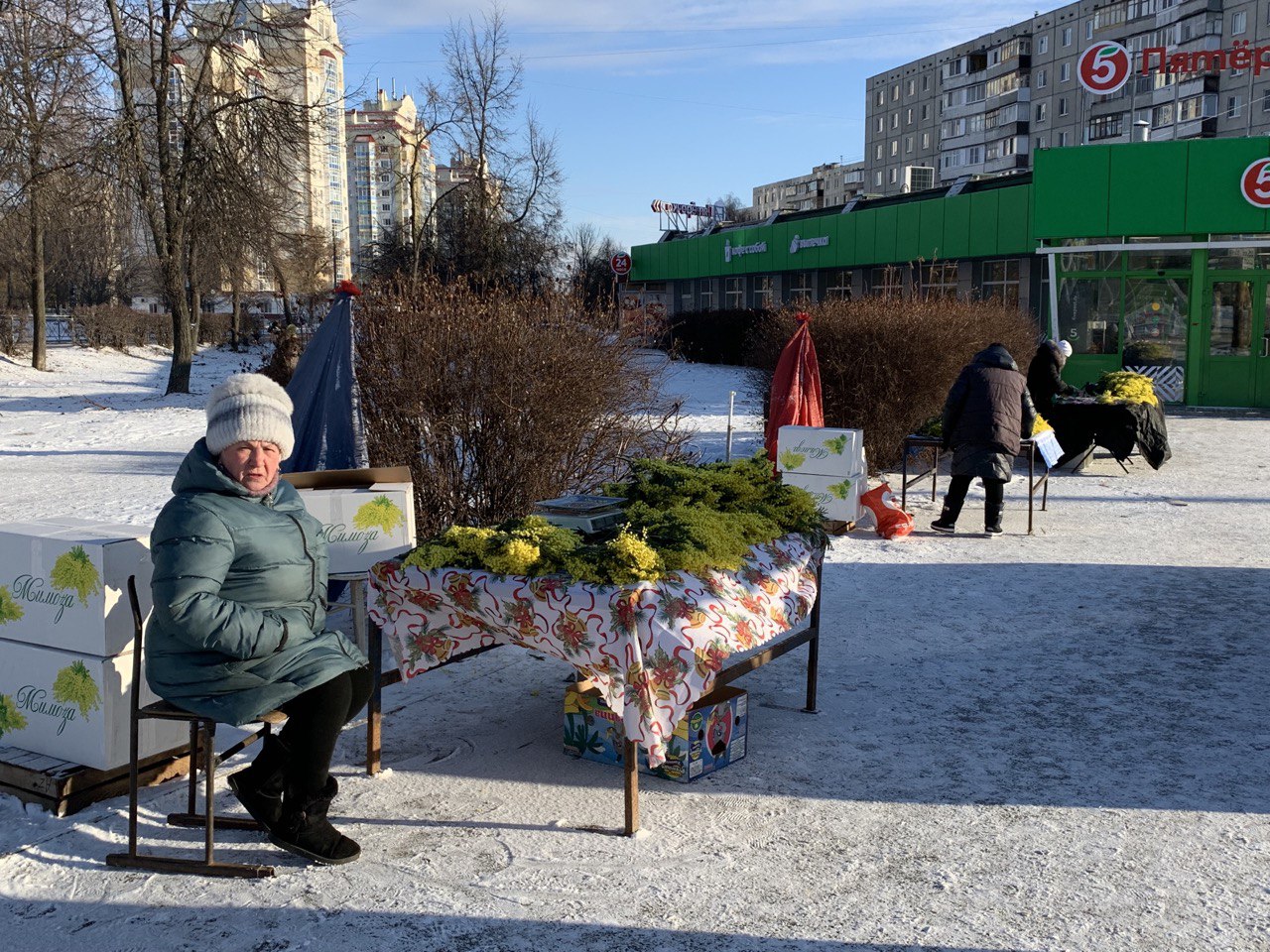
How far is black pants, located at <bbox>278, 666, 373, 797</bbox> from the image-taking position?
3.57 m

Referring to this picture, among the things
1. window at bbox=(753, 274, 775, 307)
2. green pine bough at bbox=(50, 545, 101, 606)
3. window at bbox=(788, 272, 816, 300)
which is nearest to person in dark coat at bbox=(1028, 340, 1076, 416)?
green pine bough at bbox=(50, 545, 101, 606)

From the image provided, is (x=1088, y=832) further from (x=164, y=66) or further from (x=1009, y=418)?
(x=164, y=66)

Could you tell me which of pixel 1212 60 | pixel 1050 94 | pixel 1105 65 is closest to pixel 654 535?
pixel 1105 65

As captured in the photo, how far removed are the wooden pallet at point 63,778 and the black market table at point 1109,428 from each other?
10983 mm

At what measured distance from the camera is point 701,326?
3653cm

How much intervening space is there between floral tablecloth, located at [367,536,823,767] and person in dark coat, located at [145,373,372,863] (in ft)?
1.50

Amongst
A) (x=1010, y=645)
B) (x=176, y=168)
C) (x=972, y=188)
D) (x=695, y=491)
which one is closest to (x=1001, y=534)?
(x=1010, y=645)

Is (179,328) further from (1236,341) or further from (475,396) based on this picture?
(1236,341)

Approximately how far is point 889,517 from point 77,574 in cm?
666

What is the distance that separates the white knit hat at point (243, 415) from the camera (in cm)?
351

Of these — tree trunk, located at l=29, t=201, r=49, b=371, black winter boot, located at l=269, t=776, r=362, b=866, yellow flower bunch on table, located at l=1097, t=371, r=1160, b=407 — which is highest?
tree trunk, located at l=29, t=201, r=49, b=371

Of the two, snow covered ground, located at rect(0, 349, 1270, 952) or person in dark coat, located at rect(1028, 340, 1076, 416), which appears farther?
person in dark coat, located at rect(1028, 340, 1076, 416)

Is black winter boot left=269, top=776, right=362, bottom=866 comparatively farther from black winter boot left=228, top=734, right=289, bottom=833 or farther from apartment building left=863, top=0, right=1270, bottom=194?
apartment building left=863, top=0, right=1270, bottom=194

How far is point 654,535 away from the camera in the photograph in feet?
13.7
